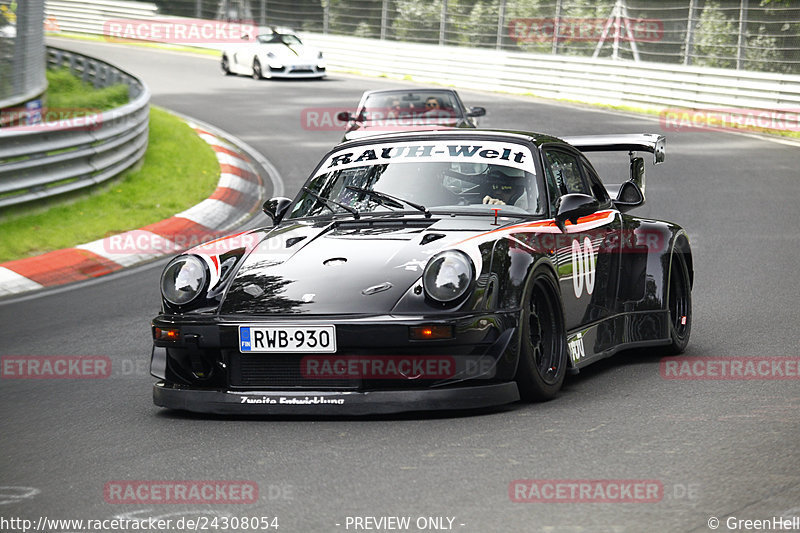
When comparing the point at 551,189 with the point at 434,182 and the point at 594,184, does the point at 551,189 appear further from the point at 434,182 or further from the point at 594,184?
the point at 594,184

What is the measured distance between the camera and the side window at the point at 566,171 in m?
6.82

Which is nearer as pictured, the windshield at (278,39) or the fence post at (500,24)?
the fence post at (500,24)

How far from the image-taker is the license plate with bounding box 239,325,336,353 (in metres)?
5.37

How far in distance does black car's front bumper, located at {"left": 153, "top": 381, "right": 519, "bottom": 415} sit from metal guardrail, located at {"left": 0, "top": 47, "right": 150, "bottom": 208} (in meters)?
6.74

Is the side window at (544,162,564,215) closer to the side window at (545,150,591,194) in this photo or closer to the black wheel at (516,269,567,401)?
the side window at (545,150,591,194)

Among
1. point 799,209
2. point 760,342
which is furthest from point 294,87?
point 760,342

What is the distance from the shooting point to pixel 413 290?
5520 millimetres

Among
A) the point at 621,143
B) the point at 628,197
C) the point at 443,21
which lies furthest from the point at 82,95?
the point at 443,21

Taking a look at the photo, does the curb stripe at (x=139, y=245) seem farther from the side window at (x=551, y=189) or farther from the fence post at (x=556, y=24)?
the fence post at (x=556, y=24)

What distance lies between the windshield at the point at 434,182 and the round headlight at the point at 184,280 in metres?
0.94

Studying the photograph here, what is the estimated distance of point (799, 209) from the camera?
1379cm

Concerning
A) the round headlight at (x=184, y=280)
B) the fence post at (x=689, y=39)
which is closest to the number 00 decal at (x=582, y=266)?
the round headlight at (x=184, y=280)

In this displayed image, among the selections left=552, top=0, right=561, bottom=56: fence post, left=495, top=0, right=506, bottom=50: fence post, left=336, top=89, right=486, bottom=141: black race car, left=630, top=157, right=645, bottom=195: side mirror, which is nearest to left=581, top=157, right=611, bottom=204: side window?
left=630, top=157, right=645, bottom=195: side mirror

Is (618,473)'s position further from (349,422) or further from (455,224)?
(455,224)
